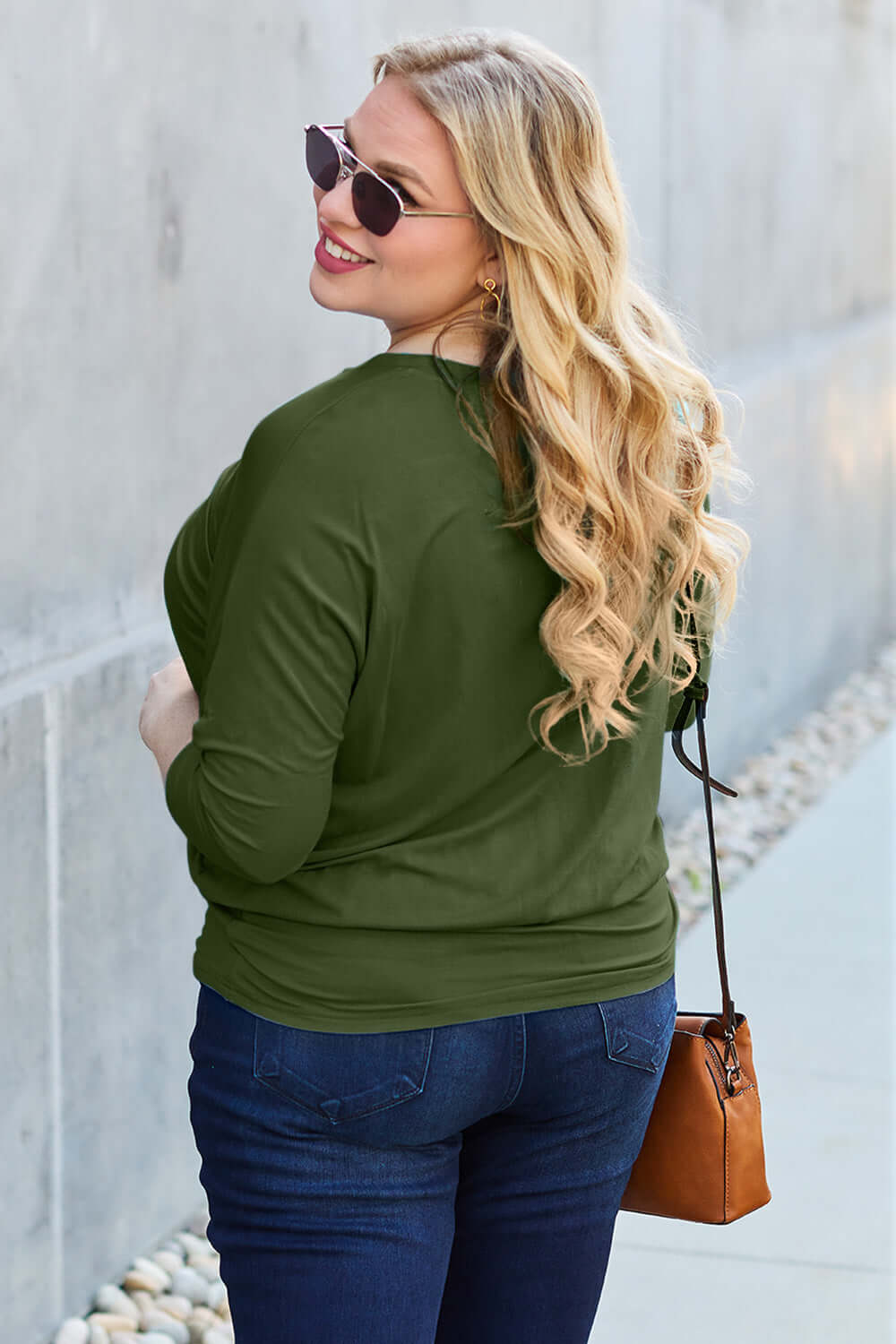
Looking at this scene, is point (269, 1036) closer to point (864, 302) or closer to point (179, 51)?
point (179, 51)

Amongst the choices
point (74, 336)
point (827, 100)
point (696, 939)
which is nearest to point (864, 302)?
point (827, 100)

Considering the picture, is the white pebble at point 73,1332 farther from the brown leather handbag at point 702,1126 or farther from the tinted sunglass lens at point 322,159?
the tinted sunglass lens at point 322,159

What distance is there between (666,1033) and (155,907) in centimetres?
168

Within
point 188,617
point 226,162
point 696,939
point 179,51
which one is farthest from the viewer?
point 696,939

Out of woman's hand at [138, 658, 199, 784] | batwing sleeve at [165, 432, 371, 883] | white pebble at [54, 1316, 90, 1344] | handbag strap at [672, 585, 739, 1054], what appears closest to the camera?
batwing sleeve at [165, 432, 371, 883]

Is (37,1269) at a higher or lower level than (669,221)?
lower

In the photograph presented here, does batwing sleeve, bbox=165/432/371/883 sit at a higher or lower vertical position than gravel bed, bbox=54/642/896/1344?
higher

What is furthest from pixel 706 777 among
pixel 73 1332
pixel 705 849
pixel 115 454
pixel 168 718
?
pixel 705 849

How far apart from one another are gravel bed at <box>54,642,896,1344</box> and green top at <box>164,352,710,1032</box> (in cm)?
178

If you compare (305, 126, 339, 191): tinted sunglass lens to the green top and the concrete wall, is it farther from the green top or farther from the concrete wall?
the concrete wall

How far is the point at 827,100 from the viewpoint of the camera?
25.5ft

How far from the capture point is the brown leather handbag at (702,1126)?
6.23 ft

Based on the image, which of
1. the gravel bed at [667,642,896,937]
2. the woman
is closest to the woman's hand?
the woman

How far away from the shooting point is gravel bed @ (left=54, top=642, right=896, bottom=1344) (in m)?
3.09
